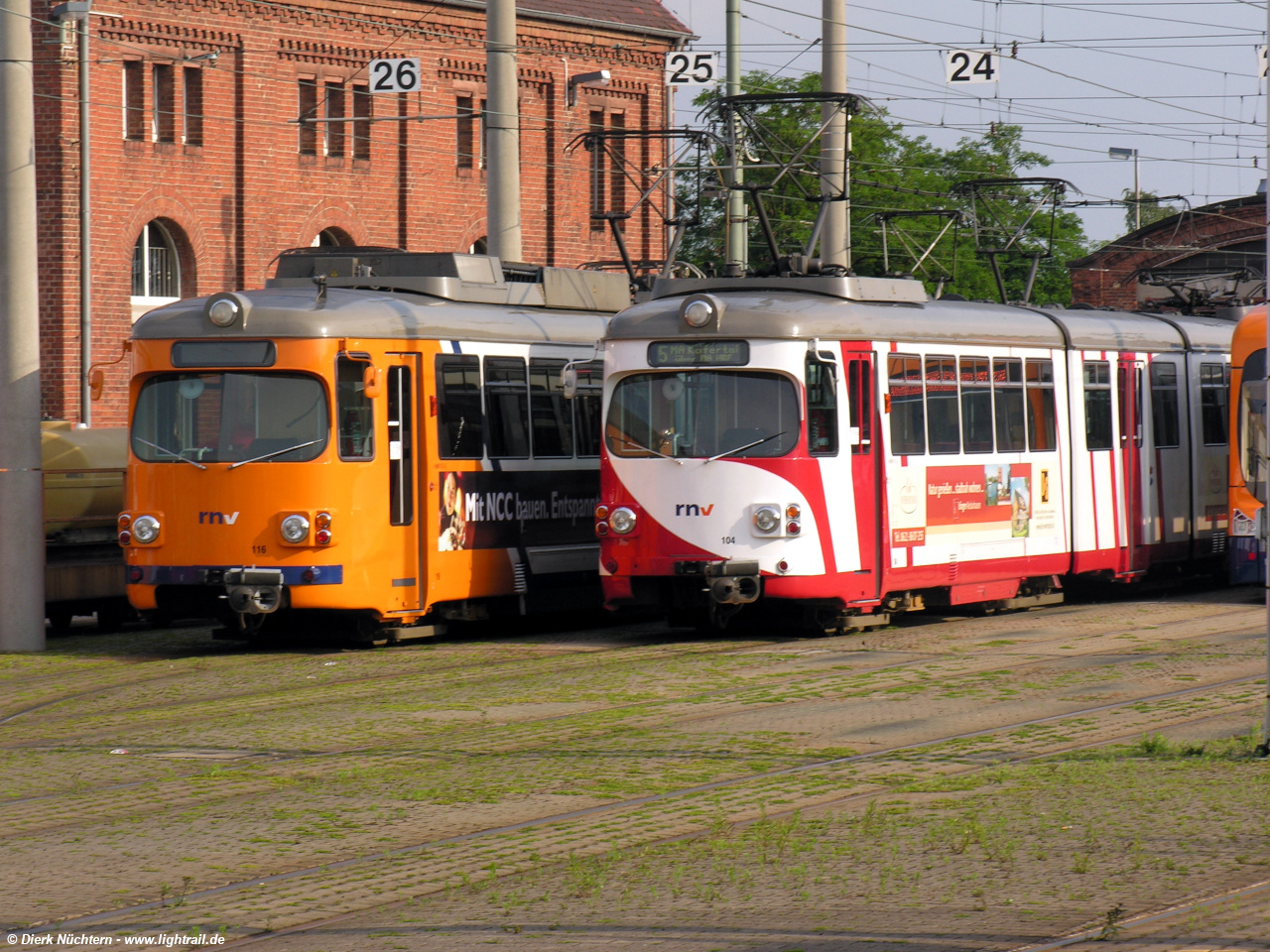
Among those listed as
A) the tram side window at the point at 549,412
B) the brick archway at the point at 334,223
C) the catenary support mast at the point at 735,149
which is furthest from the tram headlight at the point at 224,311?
the brick archway at the point at 334,223

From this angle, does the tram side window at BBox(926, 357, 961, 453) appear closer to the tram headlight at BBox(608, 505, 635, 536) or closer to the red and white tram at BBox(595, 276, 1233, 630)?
the red and white tram at BBox(595, 276, 1233, 630)

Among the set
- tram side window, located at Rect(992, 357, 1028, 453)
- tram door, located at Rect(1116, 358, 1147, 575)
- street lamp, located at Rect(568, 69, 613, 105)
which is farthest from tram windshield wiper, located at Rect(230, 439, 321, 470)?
street lamp, located at Rect(568, 69, 613, 105)

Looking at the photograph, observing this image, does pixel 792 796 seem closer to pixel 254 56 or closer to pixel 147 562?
pixel 147 562

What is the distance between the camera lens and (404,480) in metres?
16.6

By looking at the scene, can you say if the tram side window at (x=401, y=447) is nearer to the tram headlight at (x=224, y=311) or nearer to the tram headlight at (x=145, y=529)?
the tram headlight at (x=224, y=311)

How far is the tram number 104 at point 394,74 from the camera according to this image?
39.7 metres

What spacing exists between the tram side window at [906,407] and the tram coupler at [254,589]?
5.39 m

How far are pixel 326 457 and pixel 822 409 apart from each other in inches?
161

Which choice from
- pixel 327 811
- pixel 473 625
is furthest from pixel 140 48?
pixel 327 811

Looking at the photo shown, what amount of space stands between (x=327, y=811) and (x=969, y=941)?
143 inches

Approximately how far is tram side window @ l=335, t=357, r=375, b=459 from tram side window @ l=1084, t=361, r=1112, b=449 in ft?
26.0

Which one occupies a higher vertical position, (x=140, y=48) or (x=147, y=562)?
(x=140, y=48)

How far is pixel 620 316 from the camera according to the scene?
679 inches

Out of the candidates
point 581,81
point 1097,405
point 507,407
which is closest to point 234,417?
point 507,407
